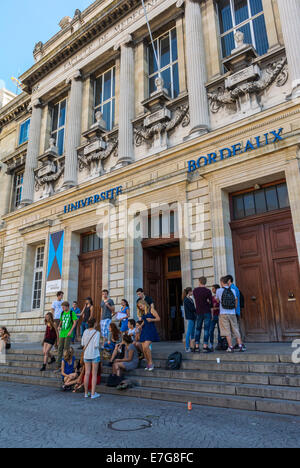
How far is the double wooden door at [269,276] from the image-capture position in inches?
358

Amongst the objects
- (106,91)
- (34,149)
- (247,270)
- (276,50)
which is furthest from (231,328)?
(34,149)

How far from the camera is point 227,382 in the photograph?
6109 millimetres

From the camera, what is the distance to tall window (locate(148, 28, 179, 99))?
1367 cm

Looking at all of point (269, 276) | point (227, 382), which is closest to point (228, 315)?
point (227, 382)

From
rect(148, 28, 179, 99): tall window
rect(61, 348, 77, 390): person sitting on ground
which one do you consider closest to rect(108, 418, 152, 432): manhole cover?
rect(61, 348, 77, 390): person sitting on ground

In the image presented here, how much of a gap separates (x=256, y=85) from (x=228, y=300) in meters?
6.93

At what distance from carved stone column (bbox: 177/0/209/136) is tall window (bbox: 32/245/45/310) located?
10.5 metres

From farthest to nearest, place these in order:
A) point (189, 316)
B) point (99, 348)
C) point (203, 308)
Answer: point (189, 316) → point (203, 308) → point (99, 348)

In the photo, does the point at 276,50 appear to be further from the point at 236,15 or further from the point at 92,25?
the point at 92,25

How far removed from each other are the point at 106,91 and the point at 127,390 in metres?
14.5

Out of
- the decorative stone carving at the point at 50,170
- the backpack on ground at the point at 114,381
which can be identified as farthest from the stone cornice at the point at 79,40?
the backpack on ground at the point at 114,381

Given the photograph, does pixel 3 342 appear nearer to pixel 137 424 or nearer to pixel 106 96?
pixel 137 424

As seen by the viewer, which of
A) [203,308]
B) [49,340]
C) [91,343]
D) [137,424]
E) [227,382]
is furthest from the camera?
[49,340]
